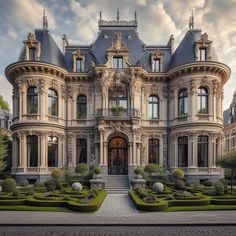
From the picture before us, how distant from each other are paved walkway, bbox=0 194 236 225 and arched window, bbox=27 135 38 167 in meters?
16.3

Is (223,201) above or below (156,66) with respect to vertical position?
below

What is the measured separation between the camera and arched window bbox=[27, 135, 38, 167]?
1259 inches

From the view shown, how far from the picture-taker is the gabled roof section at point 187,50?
3378cm

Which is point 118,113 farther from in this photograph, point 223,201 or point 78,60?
point 223,201

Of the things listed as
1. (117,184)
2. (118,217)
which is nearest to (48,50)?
(117,184)

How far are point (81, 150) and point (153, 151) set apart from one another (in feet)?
29.1

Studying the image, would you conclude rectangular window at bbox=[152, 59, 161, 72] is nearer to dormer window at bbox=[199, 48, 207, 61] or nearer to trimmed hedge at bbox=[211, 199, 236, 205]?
dormer window at bbox=[199, 48, 207, 61]

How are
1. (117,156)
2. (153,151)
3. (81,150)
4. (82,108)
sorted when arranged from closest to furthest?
(117,156), (81,150), (153,151), (82,108)

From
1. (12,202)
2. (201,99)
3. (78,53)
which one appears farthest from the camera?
(78,53)

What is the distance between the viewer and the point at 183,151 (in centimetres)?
3316

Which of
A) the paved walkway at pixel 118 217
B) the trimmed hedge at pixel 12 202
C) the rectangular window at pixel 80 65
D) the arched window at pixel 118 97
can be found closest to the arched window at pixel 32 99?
the rectangular window at pixel 80 65

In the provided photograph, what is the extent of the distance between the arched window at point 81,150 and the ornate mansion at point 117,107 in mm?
122

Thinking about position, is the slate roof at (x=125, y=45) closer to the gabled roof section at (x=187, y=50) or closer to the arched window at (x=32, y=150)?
the gabled roof section at (x=187, y=50)

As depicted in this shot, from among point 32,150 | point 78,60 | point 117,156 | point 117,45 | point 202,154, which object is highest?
point 117,45
